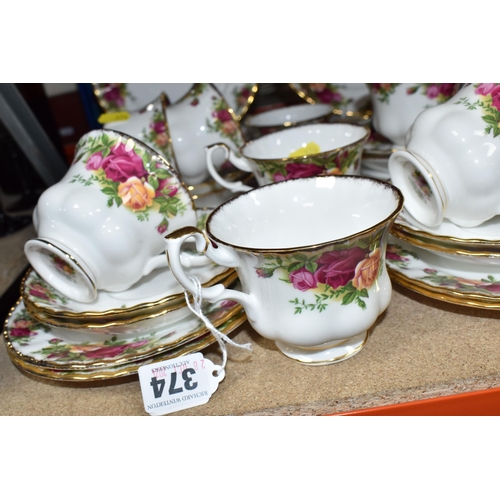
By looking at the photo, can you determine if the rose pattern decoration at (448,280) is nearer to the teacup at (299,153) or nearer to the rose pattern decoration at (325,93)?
the teacup at (299,153)

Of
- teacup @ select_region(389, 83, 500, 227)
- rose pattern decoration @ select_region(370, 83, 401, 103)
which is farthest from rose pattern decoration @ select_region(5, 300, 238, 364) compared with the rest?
rose pattern decoration @ select_region(370, 83, 401, 103)

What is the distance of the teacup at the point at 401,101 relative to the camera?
41.2 inches

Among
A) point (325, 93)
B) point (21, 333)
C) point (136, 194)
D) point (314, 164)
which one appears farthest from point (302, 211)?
point (325, 93)

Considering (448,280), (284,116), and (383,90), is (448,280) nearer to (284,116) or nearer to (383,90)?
(383,90)

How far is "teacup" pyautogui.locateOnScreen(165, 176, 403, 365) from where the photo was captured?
26.2 inches

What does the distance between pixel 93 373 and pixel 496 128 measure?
0.64 meters

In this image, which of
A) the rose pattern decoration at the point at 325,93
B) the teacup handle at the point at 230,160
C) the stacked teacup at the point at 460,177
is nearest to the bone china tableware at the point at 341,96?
the rose pattern decoration at the point at 325,93

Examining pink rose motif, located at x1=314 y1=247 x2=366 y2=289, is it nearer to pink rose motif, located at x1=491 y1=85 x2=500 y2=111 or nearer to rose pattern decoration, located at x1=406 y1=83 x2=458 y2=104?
pink rose motif, located at x1=491 y1=85 x2=500 y2=111

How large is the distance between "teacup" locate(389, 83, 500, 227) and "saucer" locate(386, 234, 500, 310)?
69 mm

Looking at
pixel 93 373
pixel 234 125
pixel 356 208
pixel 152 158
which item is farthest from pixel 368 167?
pixel 93 373

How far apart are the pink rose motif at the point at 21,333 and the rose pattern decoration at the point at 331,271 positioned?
→ 0.42m

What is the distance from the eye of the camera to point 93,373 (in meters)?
0.76

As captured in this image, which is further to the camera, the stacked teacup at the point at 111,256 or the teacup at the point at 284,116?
the teacup at the point at 284,116

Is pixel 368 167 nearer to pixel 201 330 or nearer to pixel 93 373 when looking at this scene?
pixel 201 330
